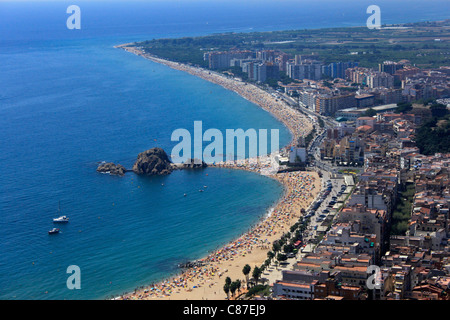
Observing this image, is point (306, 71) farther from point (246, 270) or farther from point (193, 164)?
point (246, 270)

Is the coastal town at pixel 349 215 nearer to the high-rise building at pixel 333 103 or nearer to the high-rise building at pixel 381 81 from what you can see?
the high-rise building at pixel 333 103

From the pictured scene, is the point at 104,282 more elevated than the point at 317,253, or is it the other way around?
the point at 317,253

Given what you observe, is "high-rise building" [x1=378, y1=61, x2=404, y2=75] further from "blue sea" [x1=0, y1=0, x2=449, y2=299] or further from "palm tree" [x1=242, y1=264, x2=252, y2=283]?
"palm tree" [x1=242, y1=264, x2=252, y2=283]

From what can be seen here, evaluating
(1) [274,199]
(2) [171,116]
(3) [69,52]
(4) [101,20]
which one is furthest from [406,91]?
(4) [101,20]

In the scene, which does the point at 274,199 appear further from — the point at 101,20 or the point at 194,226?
the point at 101,20

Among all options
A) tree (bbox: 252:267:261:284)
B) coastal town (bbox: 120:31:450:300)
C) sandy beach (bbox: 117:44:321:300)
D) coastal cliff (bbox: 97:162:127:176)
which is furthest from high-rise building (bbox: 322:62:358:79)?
tree (bbox: 252:267:261:284)
